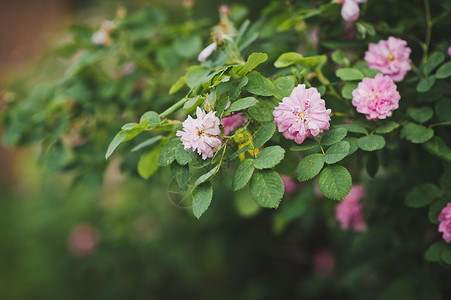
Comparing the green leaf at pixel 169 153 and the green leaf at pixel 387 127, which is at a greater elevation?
the green leaf at pixel 169 153

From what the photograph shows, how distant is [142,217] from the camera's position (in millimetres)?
2527

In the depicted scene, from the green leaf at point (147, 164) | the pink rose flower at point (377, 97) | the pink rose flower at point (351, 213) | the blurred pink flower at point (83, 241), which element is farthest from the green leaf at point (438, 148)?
the blurred pink flower at point (83, 241)

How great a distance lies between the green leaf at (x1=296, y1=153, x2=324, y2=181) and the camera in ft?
2.56

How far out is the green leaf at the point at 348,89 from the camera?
94 centimetres

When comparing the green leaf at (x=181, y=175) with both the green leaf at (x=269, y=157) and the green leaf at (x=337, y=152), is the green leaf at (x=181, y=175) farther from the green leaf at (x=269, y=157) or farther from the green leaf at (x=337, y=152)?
the green leaf at (x=337, y=152)

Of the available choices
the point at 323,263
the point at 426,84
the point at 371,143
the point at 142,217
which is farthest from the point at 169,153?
the point at 142,217

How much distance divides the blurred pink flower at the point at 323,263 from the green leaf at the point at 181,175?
1600 millimetres

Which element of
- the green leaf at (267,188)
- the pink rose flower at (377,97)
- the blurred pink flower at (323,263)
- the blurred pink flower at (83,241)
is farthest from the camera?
the blurred pink flower at (83,241)

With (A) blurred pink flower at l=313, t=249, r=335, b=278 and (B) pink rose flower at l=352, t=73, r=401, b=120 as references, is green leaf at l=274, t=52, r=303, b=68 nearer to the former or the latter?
(B) pink rose flower at l=352, t=73, r=401, b=120

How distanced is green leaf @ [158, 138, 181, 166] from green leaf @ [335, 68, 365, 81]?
1.46 ft

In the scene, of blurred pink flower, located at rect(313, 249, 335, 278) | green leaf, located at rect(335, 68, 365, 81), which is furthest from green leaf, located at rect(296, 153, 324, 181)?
blurred pink flower, located at rect(313, 249, 335, 278)

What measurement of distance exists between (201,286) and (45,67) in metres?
1.68

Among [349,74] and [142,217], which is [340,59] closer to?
[349,74]

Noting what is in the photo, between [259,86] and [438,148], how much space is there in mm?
458
